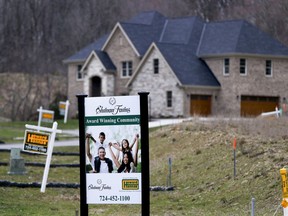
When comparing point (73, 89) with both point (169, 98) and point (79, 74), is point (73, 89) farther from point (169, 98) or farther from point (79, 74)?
point (169, 98)

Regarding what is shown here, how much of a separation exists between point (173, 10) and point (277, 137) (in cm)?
6220

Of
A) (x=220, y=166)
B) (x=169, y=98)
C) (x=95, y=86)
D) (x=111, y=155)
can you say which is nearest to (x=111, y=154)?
(x=111, y=155)

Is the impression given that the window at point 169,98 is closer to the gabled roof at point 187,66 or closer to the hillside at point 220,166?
the gabled roof at point 187,66

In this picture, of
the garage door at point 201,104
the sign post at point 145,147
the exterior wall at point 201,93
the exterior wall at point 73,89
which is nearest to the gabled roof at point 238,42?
the exterior wall at point 201,93

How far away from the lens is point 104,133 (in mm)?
15930

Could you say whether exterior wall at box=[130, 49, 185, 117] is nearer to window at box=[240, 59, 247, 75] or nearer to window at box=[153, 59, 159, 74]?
window at box=[153, 59, 159, 74]

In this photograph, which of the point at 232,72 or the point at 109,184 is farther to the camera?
the point at 232,72

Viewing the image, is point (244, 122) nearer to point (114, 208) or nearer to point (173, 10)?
point (114, 208)

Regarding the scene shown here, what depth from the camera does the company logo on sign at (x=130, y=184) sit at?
15.8 m

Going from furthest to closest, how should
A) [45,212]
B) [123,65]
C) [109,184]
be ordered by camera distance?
1. [123,65]
2. [45,212]
3. [109,184]

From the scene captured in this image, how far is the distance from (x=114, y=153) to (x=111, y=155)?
80 millimetres

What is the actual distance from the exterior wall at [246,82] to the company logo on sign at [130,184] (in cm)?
4244

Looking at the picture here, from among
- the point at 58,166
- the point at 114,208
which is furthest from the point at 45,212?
the point at 58,166

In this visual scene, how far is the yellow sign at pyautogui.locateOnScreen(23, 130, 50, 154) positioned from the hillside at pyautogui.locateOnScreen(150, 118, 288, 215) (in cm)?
335
